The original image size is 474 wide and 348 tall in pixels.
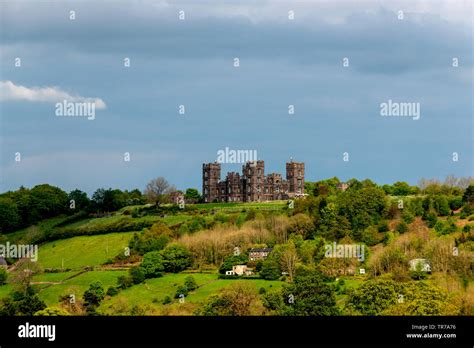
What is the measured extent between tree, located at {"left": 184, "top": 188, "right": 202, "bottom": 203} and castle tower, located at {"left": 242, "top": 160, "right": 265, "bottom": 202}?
19.2ft

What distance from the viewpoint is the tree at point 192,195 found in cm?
12809

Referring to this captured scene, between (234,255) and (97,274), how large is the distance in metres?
11.3

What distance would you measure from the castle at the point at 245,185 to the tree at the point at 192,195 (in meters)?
1.18

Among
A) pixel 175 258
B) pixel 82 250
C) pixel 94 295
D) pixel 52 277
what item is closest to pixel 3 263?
pixel 82 250

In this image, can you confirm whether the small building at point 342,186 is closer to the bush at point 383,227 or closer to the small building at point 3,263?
the bush at point 383,227

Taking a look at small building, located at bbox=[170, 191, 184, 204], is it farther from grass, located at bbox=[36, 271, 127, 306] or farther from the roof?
grass, located at bbox=[36, 271, 127, 306]

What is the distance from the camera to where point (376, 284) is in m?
69.8

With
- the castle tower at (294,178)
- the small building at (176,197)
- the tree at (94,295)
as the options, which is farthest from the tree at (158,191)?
the tree at (94,295)

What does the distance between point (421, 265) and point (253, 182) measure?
165 feet

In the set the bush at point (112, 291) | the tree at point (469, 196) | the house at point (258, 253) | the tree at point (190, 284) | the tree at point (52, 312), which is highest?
the tree at point (469, 196)

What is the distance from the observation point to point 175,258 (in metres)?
88.2
